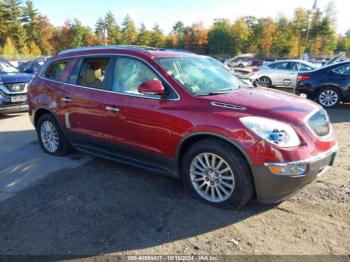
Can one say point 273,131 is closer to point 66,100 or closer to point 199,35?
point 66,100

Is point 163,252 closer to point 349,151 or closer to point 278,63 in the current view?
point 349,151

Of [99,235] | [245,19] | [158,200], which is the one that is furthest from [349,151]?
[245,19]

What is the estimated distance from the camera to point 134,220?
3434 mm

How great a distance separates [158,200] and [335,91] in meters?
8.32

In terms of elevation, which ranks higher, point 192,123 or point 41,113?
point 192,123

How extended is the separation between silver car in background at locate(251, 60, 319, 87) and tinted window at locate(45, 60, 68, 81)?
11033 millimetres

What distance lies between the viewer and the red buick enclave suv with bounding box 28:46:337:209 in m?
3.25

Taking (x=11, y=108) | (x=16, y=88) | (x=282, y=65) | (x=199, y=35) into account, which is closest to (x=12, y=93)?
(x=16, y=88)

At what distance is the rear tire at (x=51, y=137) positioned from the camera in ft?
17.9

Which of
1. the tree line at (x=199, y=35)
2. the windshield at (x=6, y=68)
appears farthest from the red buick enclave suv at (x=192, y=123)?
the tree line at (x=199, y=35)

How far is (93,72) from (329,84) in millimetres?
8012

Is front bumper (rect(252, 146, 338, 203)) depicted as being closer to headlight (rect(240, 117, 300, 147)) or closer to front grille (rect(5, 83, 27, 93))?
headlight (rect(240, 117, 300, 147))

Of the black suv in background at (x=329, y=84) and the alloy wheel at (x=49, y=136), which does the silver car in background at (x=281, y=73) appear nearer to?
the black suv in background at (x=329, y=84)

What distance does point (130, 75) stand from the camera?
433 centimetres
